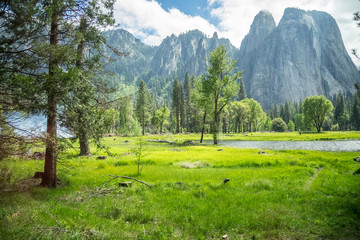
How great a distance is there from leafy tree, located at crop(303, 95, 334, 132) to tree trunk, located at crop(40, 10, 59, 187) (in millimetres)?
94937

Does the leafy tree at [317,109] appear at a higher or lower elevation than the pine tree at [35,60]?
higher

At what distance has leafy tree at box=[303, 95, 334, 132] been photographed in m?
78.1

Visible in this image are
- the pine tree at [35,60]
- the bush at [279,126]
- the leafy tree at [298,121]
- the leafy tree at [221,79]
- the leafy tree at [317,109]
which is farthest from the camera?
the leafy tree at [298,121]

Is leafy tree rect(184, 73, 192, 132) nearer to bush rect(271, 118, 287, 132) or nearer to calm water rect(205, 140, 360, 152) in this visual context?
calm water rect(205, 140, 360, 152)

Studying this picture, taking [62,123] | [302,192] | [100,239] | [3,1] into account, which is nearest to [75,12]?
[3,1]

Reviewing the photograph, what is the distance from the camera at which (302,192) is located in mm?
8859

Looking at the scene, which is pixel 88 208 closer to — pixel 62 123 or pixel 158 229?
pixel 158 229

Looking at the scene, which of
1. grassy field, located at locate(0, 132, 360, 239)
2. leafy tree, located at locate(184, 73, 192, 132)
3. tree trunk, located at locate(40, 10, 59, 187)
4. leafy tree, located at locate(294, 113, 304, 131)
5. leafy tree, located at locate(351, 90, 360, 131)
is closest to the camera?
grassy field, located at locate(0, 132, 360, 239)

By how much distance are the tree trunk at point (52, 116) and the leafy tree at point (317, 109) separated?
9494 centimetres

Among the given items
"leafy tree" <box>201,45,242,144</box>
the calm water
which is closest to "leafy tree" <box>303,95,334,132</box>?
the calm water

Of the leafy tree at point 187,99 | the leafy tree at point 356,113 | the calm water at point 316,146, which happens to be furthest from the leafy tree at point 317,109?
the leafy tree at point 187,99

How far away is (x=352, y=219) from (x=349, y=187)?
14.0 feet

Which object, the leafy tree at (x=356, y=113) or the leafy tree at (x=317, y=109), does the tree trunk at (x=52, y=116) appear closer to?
the leafy tree at (x=317, y=109)

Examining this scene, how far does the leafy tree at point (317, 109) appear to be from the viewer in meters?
78.1
